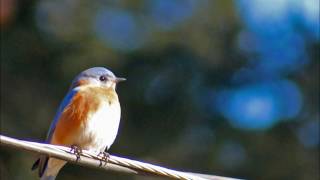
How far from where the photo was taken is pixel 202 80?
1814 centimetres

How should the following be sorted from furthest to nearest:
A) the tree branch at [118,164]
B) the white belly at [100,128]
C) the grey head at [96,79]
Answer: the grey head at [96,79] < the white belly at [100,128] < the tree branch at [118,164]

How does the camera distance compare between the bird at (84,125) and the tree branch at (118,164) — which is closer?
the tree branch at (118,164)

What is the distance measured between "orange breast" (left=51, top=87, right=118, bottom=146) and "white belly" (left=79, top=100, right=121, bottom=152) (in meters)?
0.05

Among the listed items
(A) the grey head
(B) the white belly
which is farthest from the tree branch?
(A) the grey head

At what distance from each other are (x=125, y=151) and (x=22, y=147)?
962 centimetres

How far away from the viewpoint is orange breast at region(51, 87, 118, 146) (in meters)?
9.12

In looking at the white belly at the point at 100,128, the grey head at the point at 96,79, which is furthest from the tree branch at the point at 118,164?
the grey head at the point at 96,79

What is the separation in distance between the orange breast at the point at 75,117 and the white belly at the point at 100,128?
5cm

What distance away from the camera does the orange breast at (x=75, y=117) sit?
29.9ft

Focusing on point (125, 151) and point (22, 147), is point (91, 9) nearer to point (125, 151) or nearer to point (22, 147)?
point (125, 151)

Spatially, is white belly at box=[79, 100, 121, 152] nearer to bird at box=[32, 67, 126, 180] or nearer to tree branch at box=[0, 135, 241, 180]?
bird at box=[32, 67, 126, 180]

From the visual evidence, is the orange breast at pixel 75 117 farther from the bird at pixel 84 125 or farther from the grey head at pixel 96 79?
the grey head at pixel 96 79

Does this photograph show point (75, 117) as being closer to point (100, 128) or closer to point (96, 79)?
point (100, 128)

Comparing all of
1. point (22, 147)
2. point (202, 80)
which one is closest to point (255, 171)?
point (202, 80)
